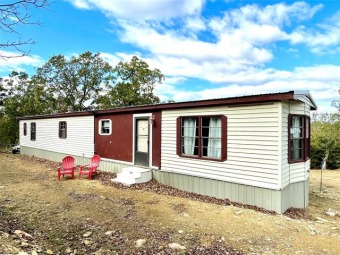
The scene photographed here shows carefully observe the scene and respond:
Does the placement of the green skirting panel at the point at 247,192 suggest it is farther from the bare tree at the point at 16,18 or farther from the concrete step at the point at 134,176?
the bare tree at the point at 16,18

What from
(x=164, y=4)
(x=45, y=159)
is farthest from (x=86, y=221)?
(x=45, y=159)

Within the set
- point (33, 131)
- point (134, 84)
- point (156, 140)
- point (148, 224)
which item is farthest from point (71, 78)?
point (148, 224)

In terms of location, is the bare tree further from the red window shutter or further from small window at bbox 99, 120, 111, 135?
small window at bbox 99, 120, 111, 135

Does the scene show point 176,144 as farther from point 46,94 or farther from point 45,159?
point 46,94

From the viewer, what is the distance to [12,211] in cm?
585

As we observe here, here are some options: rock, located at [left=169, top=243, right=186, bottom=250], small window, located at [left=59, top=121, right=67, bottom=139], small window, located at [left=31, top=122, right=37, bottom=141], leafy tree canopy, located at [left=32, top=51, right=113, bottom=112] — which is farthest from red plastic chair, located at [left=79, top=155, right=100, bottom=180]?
leafy tree canopy, located at [left=32, top=51, right=113, bottom=112]

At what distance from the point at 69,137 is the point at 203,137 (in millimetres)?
9047

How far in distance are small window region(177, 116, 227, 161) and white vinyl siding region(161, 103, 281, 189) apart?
0.50ft

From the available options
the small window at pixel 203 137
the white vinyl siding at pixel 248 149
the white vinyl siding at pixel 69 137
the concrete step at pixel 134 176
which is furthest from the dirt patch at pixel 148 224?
the white vinyl siding at pixel 69 137

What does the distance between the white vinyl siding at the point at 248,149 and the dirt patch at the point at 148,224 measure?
75 cm

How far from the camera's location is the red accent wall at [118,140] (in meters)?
10.2

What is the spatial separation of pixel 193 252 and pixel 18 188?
676cm

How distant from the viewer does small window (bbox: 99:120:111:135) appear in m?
11.2

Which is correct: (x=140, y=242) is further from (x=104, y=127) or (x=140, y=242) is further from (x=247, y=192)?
(x=104, y=127)
